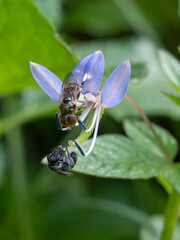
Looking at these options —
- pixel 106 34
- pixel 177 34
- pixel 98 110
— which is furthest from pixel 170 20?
pixel 98 110

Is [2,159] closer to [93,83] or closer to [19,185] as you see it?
[19,185]

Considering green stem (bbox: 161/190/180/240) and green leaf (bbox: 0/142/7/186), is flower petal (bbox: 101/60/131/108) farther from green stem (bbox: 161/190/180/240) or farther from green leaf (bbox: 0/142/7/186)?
green leaf (bbox: 0/142/7/186)

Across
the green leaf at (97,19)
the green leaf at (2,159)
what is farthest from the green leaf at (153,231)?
the green leaf at (97,19)

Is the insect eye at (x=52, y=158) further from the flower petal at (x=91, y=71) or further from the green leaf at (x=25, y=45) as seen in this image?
the green leaf at (x=25, y=45)

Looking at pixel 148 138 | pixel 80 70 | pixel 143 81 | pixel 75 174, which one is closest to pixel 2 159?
pixel 75 174

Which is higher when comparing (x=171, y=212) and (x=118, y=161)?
(x=118, y=161)

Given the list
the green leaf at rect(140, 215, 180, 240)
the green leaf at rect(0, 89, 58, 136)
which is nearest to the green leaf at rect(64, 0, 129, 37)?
the green leaf at rect(0, 89, 58, 136)
